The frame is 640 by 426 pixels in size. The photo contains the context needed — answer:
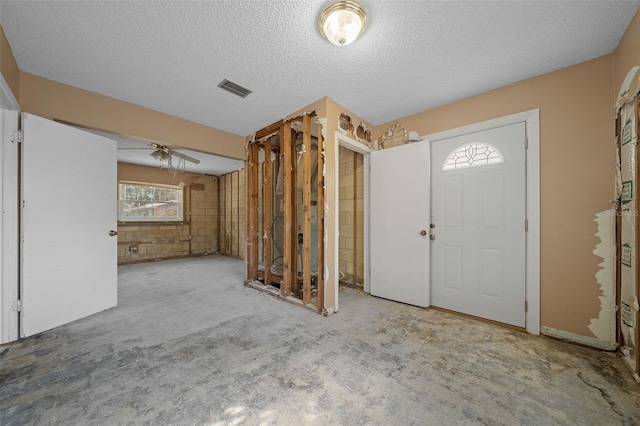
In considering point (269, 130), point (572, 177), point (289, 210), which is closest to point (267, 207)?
point (289, 210)

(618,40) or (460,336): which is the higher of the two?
(618,40)

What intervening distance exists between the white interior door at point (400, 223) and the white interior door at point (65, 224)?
326 cm

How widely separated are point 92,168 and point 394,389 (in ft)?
11.8

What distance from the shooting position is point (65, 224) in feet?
7.68

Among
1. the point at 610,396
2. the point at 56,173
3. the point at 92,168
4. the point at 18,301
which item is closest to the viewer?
the point at 610,396

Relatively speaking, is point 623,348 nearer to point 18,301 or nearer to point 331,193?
point 331,193

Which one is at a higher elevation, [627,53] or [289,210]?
[627,53]

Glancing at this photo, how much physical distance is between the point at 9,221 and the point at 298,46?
2851mm

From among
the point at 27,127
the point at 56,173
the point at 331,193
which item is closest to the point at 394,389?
the point at 331,193

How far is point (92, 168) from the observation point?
256cm

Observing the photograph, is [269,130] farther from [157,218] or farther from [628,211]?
[157,218]

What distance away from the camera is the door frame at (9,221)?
1931 mm

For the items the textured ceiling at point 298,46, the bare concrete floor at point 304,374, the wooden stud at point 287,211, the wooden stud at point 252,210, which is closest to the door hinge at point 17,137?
the textured ceiling at point 298,46

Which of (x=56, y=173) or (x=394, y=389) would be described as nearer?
(x=394, y=389)
